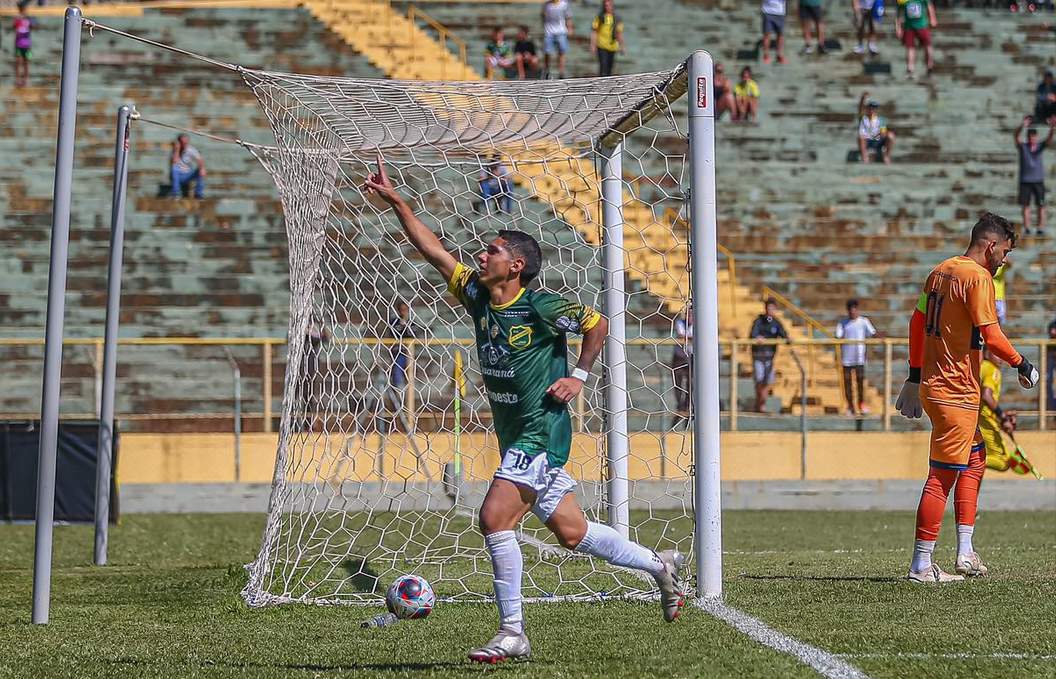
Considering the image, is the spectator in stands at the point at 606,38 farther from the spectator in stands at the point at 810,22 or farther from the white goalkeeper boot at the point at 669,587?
the white goalkeeper boot at the point at 669,587

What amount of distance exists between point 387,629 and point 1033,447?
13.7 m

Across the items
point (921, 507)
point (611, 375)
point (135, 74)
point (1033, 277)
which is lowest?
point (921, 507)

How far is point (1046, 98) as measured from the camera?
1147 inches

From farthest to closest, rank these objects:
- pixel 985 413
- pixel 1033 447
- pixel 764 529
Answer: pixel 1033 447
pixel 764 529
pixel 985 413

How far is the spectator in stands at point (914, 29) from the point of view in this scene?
29.9m

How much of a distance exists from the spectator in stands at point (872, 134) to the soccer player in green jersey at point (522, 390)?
2200 cm

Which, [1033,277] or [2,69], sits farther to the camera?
[2,69]

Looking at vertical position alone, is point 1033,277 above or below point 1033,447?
above

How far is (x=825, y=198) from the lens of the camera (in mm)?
27562

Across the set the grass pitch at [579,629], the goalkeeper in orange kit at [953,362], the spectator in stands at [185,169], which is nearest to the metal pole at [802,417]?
the grass pitch at [579,629]

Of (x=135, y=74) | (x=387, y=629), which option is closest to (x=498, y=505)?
(x=387, y=629)

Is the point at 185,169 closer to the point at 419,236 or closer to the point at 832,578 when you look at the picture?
the point at 832,578

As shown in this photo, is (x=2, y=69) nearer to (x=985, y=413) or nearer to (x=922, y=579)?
(x=985, y=413)

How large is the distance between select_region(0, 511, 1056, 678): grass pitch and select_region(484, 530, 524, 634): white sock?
0.69ft
